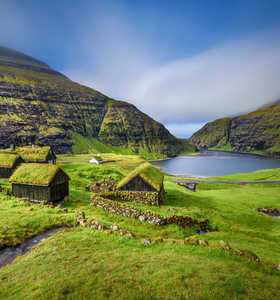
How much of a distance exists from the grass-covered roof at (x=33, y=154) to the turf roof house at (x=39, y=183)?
103 feet

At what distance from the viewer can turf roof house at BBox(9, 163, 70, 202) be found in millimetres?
29047

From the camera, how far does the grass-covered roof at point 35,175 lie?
2921cm

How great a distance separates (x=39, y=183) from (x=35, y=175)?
2.20 meters

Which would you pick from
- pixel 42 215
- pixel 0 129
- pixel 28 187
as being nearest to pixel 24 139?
pixel 0 129

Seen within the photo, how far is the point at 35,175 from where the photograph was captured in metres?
30.2

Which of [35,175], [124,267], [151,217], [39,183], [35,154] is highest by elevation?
[35,154]

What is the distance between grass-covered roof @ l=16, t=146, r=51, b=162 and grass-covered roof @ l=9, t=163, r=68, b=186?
31.3 m

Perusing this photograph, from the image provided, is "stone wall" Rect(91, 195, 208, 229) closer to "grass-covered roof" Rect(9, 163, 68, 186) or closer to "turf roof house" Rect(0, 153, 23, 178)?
"grass-covered roof" Rect(9, 163, 68, 186)

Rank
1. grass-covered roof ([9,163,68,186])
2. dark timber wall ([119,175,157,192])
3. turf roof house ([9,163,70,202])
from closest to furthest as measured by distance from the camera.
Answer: dark timber wall ([119,175,157,192]) < turf roof house ([9,163,70,202]) < grass-covered roof ([9,163,68,186])

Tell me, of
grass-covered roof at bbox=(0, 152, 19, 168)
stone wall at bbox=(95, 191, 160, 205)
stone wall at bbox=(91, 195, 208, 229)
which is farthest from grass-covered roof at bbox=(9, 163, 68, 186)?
grass-covered roof at bbox=(0, 152, 19, 168)

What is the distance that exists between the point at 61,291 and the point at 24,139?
224m

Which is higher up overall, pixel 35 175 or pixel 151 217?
pixel 35 175

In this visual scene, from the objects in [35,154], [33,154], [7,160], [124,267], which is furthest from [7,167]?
[124,267]

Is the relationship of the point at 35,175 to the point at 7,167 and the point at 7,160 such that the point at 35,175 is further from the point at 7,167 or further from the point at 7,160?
the point at 7,160
